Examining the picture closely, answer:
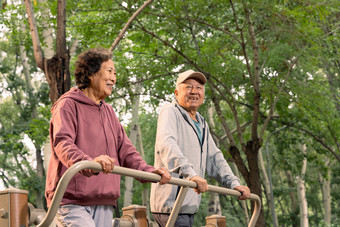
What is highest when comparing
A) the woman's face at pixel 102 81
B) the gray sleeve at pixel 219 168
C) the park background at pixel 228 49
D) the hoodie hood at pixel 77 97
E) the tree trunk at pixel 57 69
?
the park background at pixel 228 49

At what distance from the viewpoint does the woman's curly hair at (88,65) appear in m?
3.45

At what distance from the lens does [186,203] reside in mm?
3912

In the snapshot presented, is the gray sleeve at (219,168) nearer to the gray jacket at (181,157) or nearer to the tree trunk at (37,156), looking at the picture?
the gray jacket at (181,157)

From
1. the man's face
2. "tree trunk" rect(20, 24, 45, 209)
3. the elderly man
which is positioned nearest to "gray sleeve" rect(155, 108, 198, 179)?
the elderly man

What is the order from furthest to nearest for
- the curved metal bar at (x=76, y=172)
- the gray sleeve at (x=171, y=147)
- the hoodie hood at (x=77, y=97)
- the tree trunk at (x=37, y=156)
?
the tree trunk at (x=37, y=156) < the gray sleeve at (x=171, y=147) < the hoodie hood at (x=77, y=97) < the curved metal bar at (x=76, y=172)

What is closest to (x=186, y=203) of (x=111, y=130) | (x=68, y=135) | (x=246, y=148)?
(x=111, y=130)

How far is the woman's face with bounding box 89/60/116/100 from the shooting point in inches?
135

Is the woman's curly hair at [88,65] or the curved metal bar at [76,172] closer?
the curved metal bar at [76,172]

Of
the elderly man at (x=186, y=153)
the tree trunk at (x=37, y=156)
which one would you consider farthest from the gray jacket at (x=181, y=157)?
the tree trunk at (x=37, y=156)

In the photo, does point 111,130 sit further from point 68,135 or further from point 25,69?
point 25,69

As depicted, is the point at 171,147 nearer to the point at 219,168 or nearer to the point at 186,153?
the point at 186,153

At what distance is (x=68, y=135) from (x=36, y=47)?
542 cm

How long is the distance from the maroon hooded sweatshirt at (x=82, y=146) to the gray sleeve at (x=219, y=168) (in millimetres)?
1002

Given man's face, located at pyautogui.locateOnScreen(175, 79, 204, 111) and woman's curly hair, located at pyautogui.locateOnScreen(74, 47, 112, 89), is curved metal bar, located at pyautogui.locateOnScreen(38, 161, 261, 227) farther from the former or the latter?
man's face, located at pyautogui.locateOnScreen(175, 79, 204, 111)
